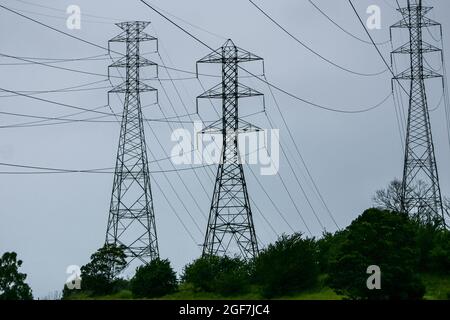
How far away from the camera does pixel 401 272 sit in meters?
33.3

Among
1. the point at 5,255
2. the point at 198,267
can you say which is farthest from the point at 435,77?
the point at 5,255

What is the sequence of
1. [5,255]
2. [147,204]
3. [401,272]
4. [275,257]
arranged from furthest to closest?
[5,255], [147,204], [275,257], [401,272]

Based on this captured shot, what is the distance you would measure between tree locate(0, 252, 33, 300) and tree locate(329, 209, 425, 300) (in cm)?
3307

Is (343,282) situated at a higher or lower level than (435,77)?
lower

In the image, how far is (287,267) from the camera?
1612 inches

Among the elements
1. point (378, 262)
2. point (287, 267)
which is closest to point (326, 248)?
point (287, 267)

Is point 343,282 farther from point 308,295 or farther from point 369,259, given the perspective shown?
point 308,295

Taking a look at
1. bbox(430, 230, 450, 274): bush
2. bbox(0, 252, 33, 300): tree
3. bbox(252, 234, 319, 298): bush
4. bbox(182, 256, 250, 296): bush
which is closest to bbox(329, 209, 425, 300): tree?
bbox(252, 234, 319, 298): bush

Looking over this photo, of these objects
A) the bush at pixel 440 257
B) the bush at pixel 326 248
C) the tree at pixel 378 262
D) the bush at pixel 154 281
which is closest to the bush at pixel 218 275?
the bush at pixel 154 281

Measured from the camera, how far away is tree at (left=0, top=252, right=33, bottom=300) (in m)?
59.9

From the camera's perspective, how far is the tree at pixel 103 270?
48.8 m

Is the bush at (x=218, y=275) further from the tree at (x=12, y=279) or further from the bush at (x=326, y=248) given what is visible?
the tree at (x=12, y=279)
